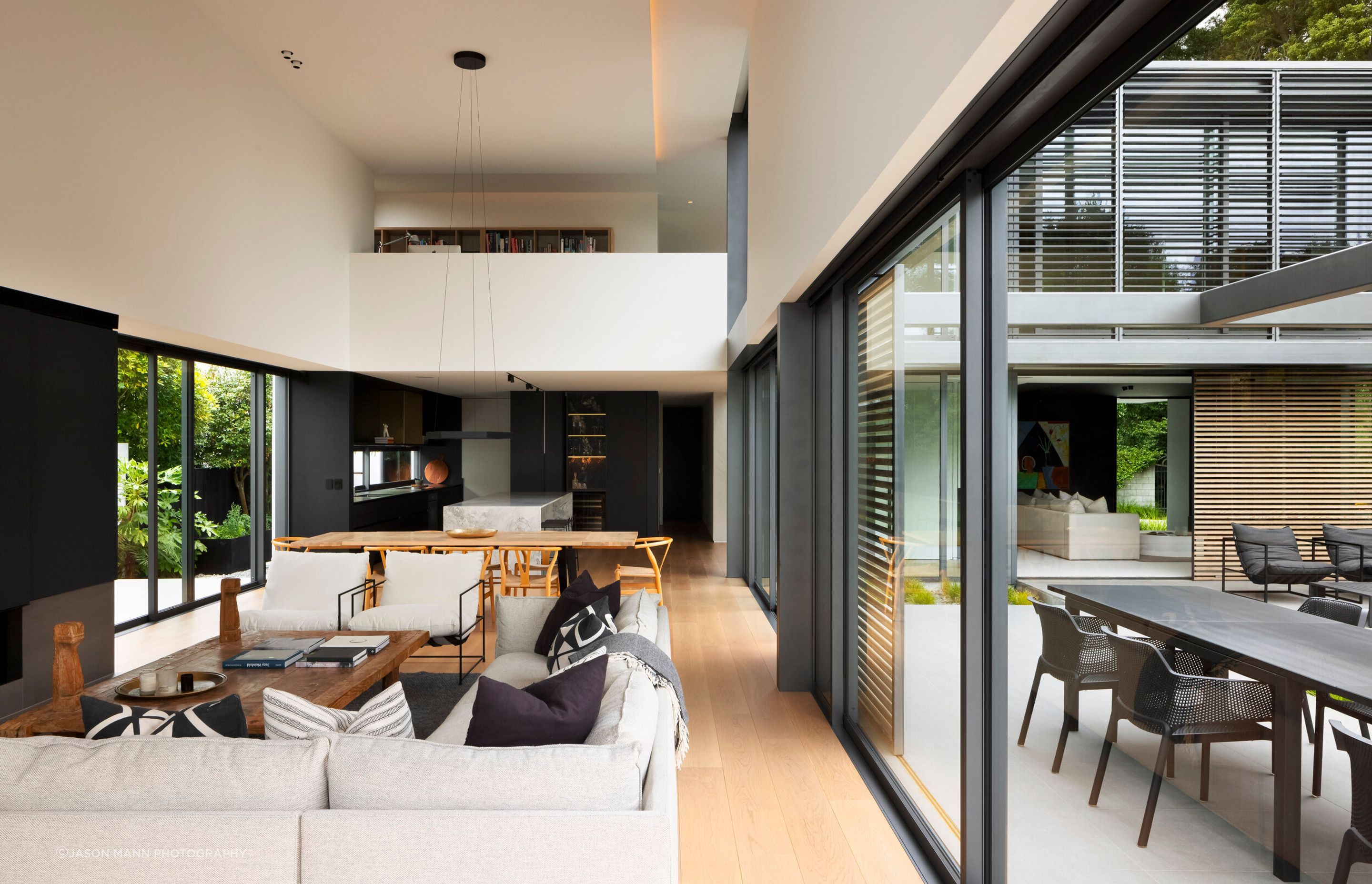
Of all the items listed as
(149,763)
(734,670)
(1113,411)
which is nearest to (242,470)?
(734,670)

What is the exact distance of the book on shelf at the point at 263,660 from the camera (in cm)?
338

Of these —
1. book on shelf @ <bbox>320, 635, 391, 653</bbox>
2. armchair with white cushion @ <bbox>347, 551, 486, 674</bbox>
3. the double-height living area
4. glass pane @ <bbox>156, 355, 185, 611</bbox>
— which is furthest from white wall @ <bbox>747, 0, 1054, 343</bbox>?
glass pane @ <bbox>156, 355, 185, 611</bbox>

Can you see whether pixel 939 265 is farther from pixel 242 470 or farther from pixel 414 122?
pixel 242 470

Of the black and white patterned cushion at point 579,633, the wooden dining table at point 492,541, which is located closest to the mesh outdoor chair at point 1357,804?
the black and white patterned cushion at point 579,633

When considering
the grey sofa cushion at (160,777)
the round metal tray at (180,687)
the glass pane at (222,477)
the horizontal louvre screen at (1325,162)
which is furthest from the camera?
the glass pane at (222,477)

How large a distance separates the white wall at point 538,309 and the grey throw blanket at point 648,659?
521cm

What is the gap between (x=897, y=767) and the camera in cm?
304

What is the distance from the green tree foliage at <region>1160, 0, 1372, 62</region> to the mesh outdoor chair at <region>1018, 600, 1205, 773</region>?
0.92 meters

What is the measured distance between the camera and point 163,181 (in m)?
5.07

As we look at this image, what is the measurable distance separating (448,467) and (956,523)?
10350 mm

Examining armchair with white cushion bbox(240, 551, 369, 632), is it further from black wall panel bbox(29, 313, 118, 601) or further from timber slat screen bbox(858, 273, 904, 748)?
timber slat screen bbox(858, 273, 904, 748)

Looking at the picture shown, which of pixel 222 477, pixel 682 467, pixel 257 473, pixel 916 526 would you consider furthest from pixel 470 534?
pixel 682 467

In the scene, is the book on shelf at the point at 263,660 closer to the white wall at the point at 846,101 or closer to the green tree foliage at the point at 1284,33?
the white wall at the point at 846,101

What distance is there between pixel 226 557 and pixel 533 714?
21.2ft
